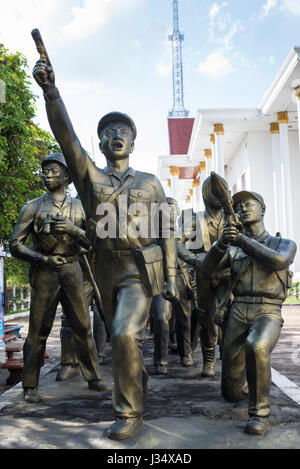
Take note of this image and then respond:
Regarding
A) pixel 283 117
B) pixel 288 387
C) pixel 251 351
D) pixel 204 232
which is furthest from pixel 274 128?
pixel 251 351

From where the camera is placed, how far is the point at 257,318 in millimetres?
4242

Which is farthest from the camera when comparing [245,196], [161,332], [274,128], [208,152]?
[208,152]

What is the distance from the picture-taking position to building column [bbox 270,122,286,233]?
24.7 meters

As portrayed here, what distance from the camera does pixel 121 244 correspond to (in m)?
4.07

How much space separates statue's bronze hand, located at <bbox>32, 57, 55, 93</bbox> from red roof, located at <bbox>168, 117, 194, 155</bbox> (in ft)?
110

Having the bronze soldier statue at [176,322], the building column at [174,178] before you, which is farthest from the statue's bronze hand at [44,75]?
the building column at [174,178]

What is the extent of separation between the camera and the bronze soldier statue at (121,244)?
3.70 meters

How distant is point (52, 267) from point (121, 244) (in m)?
1.35

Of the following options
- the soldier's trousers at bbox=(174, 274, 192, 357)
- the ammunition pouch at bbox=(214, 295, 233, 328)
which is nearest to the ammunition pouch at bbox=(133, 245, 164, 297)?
the ammunition pouch at bbox=(214, 295, 233, 328)

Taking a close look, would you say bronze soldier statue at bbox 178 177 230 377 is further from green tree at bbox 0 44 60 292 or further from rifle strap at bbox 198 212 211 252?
green tree at bbox 0 44 60 292

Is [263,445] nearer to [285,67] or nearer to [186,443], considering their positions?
[186,443]

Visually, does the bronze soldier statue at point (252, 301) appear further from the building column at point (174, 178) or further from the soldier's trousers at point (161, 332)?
the building column at point (174, 178)

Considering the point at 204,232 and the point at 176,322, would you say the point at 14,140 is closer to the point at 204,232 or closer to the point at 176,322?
the point at 176,322

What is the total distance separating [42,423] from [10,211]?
11.0m
